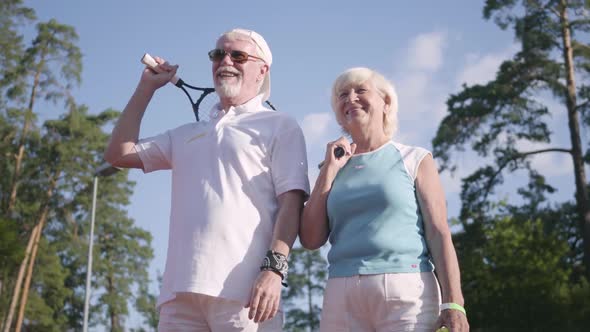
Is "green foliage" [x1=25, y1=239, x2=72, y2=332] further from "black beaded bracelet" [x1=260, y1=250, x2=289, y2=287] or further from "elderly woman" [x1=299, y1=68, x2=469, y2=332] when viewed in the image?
"black beaded bracelet" [x1=260, y1=250, x2=289, y2=287]

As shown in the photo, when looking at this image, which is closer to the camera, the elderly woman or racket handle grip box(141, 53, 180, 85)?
the elderly woman

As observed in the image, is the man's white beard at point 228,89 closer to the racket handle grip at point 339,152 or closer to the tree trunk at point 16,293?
the racket handle grip at point 339,152

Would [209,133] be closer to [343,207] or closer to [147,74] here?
[147,74]

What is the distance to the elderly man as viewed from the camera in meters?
2.70

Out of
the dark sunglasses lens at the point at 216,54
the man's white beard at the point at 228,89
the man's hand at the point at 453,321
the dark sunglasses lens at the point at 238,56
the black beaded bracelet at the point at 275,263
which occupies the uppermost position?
the dark sunglasses lens at the point at 216,54

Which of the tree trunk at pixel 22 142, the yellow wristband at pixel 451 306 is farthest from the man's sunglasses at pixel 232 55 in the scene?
the tree trunk at pixel 22 142

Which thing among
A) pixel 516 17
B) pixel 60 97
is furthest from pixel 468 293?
pixel 60 97

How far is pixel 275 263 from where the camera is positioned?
271 cm

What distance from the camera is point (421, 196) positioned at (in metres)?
3.10

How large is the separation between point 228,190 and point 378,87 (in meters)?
0.93

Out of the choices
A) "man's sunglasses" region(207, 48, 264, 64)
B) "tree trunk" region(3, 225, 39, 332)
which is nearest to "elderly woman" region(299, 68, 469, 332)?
"man's sunglasses" region(207, 48, 264, 64)

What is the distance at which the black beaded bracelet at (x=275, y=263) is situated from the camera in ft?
8.88

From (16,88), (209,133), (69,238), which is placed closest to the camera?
(209,133)

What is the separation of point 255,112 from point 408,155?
0.72m
